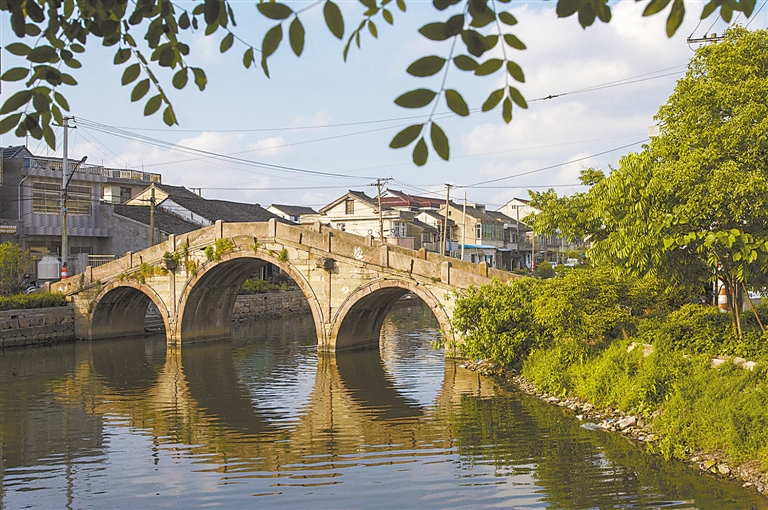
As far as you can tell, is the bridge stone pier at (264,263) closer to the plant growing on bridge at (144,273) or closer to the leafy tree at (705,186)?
the plant growing on bridge at (144,273)

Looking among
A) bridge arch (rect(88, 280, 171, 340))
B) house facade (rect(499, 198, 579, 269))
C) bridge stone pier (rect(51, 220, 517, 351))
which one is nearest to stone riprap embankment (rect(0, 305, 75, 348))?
bridge stone pier (rect(51, 220, 517, 351))

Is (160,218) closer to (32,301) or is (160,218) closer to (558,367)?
(32,301)

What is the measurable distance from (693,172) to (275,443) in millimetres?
9626

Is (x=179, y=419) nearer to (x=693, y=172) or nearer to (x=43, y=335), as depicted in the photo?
A: (x=693, y=172)

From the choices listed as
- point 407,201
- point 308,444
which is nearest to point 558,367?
point 308,444

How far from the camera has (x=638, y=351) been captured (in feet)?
53.9

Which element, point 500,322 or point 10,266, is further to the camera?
point 10,266

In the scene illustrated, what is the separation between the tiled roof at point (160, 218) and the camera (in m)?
40.9

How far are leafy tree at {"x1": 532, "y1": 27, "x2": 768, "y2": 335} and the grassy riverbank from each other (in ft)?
4.45

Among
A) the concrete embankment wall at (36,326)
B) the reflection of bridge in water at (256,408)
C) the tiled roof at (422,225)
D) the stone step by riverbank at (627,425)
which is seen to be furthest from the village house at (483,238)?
the stone step by riverbank at (627,425)

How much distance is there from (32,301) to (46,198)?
409 inches

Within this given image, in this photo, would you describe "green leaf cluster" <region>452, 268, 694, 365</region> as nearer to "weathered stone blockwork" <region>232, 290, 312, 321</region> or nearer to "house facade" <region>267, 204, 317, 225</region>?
"weathered stone blockwork" <region>232, 290, 312, 321</region>

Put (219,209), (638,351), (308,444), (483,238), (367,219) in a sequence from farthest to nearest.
Result: (483,238) → (367,219) → (219,209) → (638,351) → (308,444)

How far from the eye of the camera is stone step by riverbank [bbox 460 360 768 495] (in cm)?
1144
